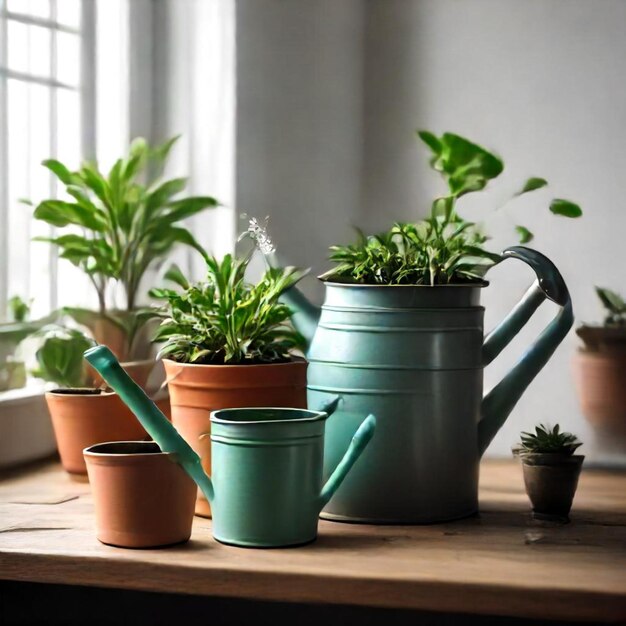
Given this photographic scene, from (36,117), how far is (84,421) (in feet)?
1.61

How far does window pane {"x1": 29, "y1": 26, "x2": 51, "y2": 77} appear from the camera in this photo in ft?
4.74

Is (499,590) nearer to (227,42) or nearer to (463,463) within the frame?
(463,463)

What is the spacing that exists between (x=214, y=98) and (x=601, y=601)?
106 cm

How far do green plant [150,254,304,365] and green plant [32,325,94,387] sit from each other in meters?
0.30

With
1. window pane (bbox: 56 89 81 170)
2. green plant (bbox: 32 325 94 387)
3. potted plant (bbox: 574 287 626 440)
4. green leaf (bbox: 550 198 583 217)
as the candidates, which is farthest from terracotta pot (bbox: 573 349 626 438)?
window pane (bbox: 56 89 81 170)

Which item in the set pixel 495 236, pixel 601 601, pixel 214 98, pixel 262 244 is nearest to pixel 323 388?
pixel 262 244

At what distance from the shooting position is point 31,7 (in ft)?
4.74

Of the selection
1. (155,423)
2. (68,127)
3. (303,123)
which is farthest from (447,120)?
(155,423)

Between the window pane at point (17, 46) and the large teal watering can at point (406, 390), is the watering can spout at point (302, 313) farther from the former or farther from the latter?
the window pane at point (17, 46)

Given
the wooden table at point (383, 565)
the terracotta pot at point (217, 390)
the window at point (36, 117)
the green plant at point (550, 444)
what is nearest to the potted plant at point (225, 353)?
the terracotta pot at point (217, 390)

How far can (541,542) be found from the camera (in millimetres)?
980

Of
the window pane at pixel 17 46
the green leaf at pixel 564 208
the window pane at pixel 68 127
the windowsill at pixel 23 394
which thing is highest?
the window pane at pixel 17 46

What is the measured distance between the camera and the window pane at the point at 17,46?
4.56ft

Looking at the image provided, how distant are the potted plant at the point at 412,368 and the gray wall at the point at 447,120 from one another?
1.43 feet
